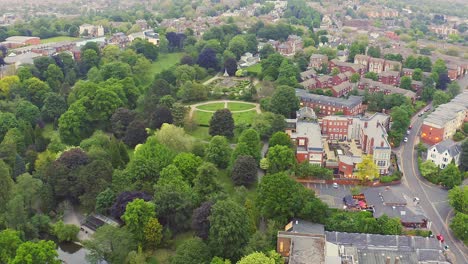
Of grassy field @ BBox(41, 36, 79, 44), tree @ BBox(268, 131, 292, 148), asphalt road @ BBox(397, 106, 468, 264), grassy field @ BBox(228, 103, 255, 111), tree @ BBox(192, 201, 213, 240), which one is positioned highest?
grassy field @ BBox(41, 36, 79, 44)

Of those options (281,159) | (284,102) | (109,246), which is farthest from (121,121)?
(109,246)

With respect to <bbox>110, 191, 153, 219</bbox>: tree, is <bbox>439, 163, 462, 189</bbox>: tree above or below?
below

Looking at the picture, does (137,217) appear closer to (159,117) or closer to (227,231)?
(227,231)

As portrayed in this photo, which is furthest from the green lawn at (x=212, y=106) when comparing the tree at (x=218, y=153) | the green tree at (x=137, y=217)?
the green tree at (x=137, y=217)

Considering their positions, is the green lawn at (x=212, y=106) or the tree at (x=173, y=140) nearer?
the tree at (x=173, y=140)

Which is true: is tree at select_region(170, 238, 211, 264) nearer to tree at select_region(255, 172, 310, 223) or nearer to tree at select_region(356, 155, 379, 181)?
tree at select_region(255, 172, 310, 223)

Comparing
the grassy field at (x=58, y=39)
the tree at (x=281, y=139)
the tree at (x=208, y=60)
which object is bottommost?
the tree at (x=281, y=139)

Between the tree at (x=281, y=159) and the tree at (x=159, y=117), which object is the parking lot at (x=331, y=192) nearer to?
the tree at (x=281, y=159)

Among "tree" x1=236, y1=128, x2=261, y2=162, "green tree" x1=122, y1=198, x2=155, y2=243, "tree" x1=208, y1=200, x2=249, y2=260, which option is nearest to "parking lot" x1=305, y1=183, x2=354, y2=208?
"tree" x1=236, y1=128, x2=261, y2=162
